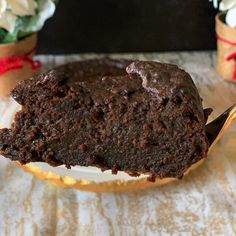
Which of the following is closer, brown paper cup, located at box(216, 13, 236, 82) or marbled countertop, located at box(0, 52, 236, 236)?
marbled countertop, located at box(0, 52, 236, 236)

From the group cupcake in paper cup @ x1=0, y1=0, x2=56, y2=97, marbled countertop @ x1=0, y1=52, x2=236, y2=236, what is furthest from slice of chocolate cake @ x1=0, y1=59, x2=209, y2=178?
cupcake in paper cup @ x1=0, y1=0, x2=56, y2=97

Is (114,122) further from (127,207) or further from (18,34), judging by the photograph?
(18,34)

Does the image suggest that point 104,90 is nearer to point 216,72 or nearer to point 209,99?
point 209,99

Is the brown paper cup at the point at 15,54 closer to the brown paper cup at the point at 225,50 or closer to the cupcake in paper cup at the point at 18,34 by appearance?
the cupcake in paper cup at the point at 18,34

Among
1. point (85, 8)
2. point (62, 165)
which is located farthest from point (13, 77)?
point (62, 165)

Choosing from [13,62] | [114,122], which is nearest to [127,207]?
[114,122]

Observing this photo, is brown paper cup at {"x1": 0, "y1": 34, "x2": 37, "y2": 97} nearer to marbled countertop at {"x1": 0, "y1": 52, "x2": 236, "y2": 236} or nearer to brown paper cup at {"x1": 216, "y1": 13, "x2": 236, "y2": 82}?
marbled countertop at {"x1": 0, "y1": 52, "x2": 236, "y2": 236}
